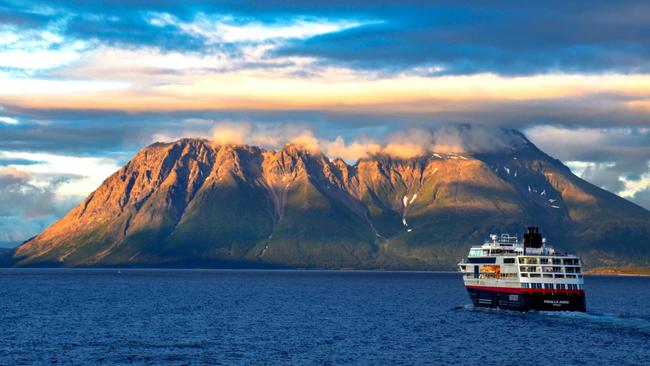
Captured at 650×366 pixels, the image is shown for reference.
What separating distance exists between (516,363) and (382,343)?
32.7 m

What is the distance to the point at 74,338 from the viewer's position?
17600 cm

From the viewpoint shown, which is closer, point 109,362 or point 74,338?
point 109,362

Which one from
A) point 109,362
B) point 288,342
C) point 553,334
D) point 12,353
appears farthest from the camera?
point 553,334

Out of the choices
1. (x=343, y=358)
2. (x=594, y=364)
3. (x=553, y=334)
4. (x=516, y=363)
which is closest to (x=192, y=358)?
(x=343, y=358)

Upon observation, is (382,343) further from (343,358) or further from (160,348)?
(160,348)

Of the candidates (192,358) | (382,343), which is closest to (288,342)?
(382,343)

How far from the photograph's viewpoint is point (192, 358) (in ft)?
Answer: 487

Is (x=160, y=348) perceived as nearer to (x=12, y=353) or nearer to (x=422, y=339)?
(x=12, y=353)

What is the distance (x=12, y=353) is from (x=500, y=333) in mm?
89345

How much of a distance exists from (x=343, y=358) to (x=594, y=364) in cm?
3779

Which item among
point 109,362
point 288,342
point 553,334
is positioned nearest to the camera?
point 109,362

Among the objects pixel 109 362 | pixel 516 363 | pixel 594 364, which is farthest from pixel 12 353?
pixel 594 364

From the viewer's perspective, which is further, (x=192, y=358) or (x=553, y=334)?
(x=553, y=334)

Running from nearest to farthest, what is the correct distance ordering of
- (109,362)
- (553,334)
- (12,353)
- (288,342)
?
(109,362), (12,353), (288,342), (553,334)
